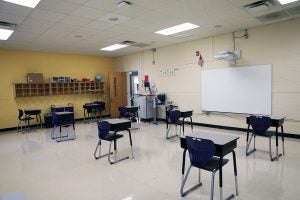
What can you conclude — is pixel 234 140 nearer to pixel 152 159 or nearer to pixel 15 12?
pixel 152 159

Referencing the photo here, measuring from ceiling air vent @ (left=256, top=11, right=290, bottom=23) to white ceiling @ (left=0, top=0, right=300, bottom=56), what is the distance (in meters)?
0.10

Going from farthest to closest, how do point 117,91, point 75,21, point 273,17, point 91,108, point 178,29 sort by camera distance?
point 117,91 → point 91,108 → point 178,29 → point 273,17 → point 75,21

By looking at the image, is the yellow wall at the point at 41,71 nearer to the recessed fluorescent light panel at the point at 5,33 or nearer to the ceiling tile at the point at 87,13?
the recessed fluorescent light panel at the point at 5,33

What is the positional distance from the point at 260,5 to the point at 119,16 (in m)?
2.92

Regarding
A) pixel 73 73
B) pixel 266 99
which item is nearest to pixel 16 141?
pixel 73 73

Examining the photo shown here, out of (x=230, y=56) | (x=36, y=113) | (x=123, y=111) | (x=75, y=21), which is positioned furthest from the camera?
(x=36, y=113)

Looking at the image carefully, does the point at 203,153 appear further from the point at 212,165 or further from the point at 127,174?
the point at 127,174

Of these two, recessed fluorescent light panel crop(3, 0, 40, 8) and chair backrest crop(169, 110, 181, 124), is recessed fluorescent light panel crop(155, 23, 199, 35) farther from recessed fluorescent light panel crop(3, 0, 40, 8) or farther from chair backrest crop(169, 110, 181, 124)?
recessed fluorescent light panel crop(3, 0, 40, 8)

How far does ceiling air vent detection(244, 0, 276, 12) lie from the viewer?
405 cm

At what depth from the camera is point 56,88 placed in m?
8.67

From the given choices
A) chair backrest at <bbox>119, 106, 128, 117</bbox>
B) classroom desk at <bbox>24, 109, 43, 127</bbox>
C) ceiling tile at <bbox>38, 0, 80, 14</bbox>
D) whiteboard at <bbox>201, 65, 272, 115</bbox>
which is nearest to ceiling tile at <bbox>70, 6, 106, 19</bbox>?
ceiling tile at <bbox>38, 0, 80, 14</bbox>

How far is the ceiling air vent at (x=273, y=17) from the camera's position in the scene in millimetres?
4695

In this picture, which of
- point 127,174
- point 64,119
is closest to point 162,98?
point 64,119

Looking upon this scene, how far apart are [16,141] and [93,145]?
2609 mm
